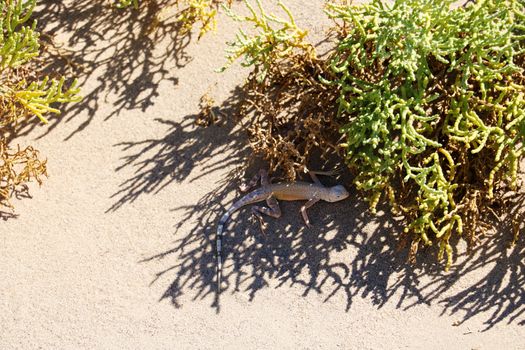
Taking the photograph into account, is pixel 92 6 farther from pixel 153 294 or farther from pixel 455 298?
pixel 455 298

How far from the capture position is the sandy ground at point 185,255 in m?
4.21

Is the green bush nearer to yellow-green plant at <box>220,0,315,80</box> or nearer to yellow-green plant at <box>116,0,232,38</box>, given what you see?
yellow-green plant at <box>220,0,315,80</box>

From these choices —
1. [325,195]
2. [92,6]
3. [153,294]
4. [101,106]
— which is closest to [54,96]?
[101,106]

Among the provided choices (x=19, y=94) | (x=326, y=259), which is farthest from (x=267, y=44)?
(x=19, y=94)

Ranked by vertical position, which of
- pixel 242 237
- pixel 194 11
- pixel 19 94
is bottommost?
pixel 242 237

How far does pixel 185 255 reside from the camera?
4.41 meters

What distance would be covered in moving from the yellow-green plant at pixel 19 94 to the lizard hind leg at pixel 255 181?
1071 millimetres

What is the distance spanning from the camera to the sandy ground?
421 centimetres

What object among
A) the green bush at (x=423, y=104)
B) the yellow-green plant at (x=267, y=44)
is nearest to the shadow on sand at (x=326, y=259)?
the green bush at (x=423, y=104)

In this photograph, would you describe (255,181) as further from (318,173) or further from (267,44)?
(267,44)

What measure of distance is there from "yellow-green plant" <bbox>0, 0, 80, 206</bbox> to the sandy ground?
12cm

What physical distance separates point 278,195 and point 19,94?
1.55 m

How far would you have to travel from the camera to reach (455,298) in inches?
167

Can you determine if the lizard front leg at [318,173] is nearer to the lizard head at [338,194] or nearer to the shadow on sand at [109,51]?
the lizard head at [338,194]
